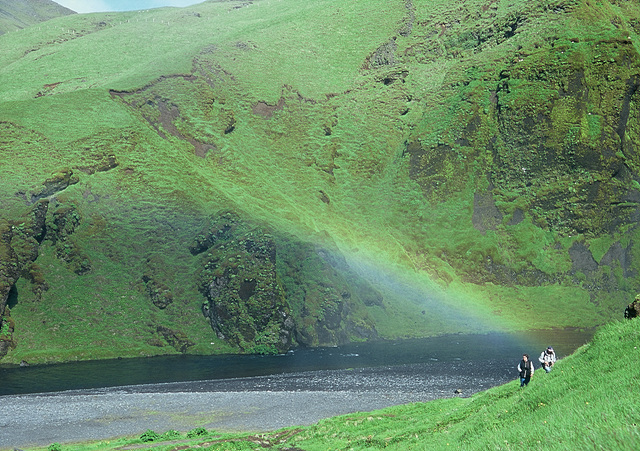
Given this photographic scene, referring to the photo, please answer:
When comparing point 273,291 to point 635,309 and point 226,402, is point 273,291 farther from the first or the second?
point 635,309

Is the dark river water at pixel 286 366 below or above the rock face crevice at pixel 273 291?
Result: below

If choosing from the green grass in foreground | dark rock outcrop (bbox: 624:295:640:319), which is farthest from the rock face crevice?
dark rock outcrop (bbox: 624:295:640:319)

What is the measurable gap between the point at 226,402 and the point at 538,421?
211 feet

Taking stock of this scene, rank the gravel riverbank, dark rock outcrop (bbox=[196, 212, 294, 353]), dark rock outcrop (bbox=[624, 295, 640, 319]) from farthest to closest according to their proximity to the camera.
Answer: dark rock outcrop (bbox=[196, 212, 294, 353]), the gravel riverbank, dark rock outcrop (bbox=[624, 295, 640, 319])

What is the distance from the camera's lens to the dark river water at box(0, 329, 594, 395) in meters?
94.1

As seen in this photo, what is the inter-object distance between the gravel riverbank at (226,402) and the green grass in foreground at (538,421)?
49.9 feet

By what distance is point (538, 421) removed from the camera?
16719 mm

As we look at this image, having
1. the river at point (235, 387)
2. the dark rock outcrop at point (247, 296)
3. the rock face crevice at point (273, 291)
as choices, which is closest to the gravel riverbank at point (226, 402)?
the river at point (235, 387)

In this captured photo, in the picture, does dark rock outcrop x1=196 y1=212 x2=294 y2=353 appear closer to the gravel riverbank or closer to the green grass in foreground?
the gravel riverbank

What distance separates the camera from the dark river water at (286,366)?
9406 cm

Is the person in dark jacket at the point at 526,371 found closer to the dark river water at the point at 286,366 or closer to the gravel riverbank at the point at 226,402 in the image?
the gravel riverbank at the point at 226,402

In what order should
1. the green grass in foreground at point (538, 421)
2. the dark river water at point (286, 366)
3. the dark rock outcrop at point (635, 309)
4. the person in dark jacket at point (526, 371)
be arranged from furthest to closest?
the dark river water at point (286, 366) < the person in dark jacket at point (526, 371) < the dark rock outcrop at point (635, 309) < the green grass in foreground at point (538, 421)

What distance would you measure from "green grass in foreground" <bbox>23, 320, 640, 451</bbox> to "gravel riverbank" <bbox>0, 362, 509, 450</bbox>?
15.2 m

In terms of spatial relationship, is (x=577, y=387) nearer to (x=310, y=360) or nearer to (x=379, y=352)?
(x=310, y=360)
